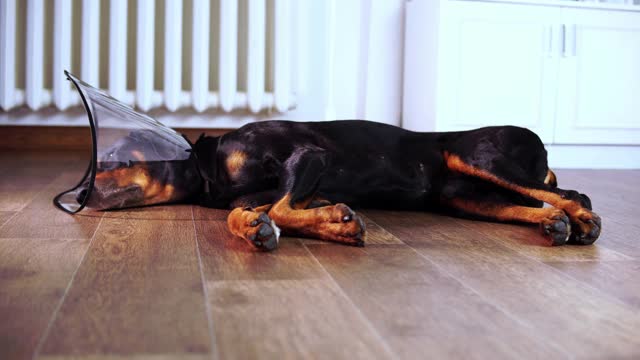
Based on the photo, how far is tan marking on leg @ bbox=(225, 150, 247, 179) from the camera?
69.9 inches

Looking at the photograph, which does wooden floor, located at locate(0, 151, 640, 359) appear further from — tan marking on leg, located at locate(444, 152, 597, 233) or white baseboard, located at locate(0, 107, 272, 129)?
white baseboard, located at locate(0, 107, 272, 129)

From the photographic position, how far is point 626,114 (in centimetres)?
366

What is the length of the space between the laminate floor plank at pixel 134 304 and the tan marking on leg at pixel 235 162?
0.92ft

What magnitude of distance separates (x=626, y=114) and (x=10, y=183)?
116 inches

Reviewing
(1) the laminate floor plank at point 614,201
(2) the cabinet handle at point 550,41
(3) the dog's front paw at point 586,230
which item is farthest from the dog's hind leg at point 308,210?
(2) the cabinet handle at point 550,41

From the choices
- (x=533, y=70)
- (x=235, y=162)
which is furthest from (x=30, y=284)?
(x=533, y=70)

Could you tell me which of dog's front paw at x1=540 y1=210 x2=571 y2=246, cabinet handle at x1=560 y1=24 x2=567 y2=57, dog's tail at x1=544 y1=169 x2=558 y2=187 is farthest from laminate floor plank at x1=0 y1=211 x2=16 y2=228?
cabinet handle at x1=560 y1=24 x2=567 y2=57

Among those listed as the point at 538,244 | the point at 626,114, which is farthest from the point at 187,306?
the point at 626,114

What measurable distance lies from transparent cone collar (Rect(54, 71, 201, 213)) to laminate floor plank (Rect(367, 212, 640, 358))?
2.06 feet

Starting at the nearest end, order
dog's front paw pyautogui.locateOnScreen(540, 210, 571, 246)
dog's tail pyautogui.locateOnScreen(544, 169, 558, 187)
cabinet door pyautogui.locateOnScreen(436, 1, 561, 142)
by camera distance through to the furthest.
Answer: dog's front paw pyautogui.locateOnScreen(540, 210, 571, 246) → dog's tail pyautogui.locateOnScreen(544, 169, 558, 187) → cabinet door pyautogui.locateOnScreen(436, 1, 561, 142)

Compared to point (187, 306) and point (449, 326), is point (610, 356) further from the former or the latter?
point (187, 306)

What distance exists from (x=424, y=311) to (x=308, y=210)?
55cm

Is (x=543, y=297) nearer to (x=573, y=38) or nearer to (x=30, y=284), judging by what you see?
(x=30, y=284)

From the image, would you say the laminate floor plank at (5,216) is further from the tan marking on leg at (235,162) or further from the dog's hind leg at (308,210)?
the dog's hind leg at (308,210)
